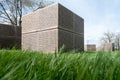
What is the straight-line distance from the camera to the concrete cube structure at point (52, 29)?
7008 mm

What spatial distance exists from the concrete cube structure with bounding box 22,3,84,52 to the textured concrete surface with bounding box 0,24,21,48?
1622 mm

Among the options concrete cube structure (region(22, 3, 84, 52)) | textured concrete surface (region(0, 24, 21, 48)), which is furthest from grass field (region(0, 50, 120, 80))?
textured concrete surface (region(0, 24, 21, 48))

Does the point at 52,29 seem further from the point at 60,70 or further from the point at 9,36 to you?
the point at 60,70

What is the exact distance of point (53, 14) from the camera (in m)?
7.26

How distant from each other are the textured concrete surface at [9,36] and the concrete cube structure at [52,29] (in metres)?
1.62

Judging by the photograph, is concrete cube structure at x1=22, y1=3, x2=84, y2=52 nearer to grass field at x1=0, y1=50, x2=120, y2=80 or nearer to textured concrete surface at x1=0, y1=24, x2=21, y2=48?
textured concrete surface at x1=0, y1=24, x2=21, y2=48

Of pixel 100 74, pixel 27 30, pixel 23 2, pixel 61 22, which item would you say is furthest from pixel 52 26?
pixel 23 2

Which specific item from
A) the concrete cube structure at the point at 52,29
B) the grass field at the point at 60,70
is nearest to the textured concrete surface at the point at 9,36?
the concrete cube structure at the point at 52,29

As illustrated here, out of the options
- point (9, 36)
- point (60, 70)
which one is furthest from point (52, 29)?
point (60, 70)

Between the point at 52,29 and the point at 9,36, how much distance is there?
435 centimetres

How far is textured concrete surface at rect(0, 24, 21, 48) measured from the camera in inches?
403

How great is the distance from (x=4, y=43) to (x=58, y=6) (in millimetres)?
4094

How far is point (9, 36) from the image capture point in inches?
425

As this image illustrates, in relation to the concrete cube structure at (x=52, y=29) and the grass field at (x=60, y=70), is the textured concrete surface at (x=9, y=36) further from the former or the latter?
the grass field at (x=60, y=70)
